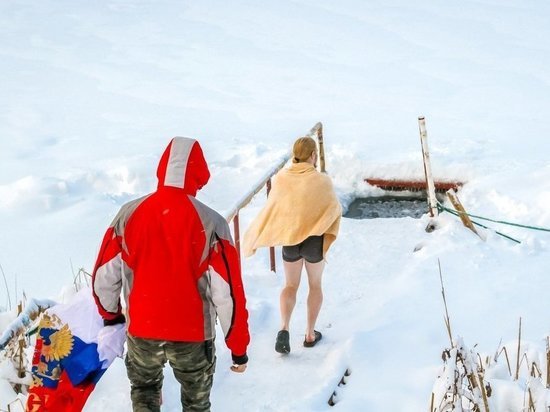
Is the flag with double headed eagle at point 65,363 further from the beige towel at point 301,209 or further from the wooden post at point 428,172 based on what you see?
the wooden post at point 428,172

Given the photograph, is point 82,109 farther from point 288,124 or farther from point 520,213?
point 520,213

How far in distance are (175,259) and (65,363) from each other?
0.81m

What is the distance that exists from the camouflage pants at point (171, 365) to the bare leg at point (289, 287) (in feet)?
4.50

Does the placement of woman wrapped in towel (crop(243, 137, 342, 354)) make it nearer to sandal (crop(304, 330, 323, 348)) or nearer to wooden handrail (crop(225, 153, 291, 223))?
sandal (crop(304, 330, 323, 348))

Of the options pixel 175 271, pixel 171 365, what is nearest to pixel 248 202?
pixel 171 365

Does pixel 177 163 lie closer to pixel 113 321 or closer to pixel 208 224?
pixel 208 224

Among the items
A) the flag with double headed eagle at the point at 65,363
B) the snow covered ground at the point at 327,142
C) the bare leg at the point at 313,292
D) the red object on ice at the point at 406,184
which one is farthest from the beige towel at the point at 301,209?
the red object on ice at the point at 406,184

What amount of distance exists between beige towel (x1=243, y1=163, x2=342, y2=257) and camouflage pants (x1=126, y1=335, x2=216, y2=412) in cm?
135

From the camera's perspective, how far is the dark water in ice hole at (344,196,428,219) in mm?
8094

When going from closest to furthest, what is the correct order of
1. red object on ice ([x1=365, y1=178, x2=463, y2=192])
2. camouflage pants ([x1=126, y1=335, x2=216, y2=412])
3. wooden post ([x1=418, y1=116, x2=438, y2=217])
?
camouflage pants ([x1=126, y1=335, x2=216, y2=412]) < wooden post ([x1=418, y1=116, x2=438, y2=217]) < red object on ice ([x1=365, y1=178, x2=463, y2=192])

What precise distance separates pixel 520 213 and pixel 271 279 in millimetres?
3470

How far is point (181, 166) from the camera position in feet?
8.44

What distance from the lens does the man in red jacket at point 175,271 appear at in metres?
2.53

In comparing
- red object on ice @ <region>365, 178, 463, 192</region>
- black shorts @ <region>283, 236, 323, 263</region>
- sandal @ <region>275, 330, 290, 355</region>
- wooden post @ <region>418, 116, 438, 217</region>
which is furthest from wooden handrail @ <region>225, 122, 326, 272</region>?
red object on ice @ <region>365, 178, 463, 192</region>
